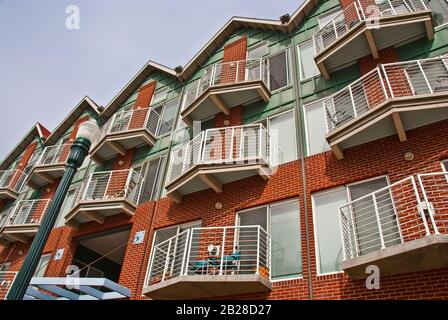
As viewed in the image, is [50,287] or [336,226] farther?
[50,287]

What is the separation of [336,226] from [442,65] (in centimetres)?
553

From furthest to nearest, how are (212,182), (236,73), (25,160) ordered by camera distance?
(25,160), (236,73), (212,182)

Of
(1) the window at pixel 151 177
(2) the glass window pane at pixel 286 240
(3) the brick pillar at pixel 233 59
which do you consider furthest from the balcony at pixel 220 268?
(3) the brick pillar at pixel 233 59

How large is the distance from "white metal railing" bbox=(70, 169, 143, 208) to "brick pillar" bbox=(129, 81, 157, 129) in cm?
276

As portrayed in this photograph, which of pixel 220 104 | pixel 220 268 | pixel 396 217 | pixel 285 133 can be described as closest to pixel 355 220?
pixel 396 217

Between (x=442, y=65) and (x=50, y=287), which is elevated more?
(x=442, y=65)

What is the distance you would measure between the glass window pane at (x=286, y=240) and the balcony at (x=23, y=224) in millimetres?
12170

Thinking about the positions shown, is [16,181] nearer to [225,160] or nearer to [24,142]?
[24,142]

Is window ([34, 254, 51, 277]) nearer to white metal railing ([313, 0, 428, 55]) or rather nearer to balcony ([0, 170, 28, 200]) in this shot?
balcony ([0, 170, 28, 200])

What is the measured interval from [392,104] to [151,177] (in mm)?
9920

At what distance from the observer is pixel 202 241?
11094mm

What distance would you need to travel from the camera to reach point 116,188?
15031 millimetres
